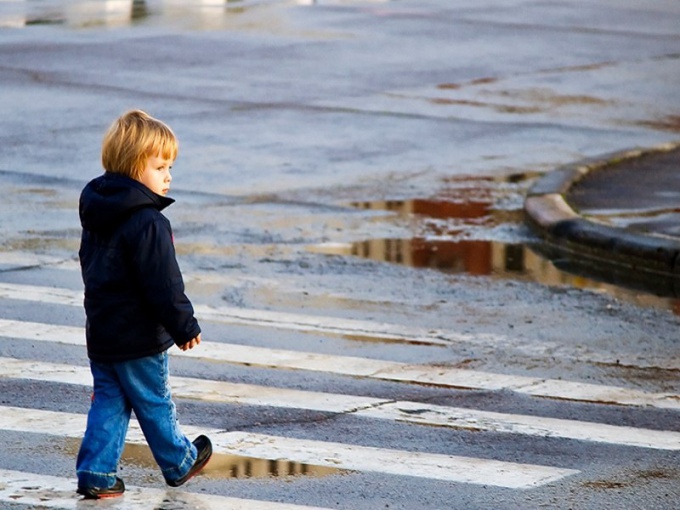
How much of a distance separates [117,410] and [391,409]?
5.78 feet

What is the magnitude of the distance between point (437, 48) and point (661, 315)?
45.1ft

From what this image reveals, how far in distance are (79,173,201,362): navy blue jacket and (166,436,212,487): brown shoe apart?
54cm

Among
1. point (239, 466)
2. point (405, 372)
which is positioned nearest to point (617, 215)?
point (405, 372)

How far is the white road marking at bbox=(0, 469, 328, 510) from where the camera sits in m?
5.84

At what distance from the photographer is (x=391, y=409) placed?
23.9ft

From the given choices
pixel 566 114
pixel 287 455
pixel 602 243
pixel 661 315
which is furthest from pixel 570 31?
pixel 287 455

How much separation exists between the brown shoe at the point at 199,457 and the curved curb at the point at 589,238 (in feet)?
16.9

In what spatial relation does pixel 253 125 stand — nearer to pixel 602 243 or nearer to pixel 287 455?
pixel 602 243

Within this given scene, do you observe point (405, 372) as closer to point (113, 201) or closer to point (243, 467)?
point (243, 467)

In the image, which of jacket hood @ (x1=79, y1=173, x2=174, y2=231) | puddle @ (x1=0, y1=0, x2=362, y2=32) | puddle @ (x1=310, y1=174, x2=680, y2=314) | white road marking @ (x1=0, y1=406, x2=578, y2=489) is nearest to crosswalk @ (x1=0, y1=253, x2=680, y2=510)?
white road marking @ (x1=0, y1=406, x2=578, y2=489)

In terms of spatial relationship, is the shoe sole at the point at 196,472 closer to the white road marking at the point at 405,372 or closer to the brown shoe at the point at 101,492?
the brown shoe at the point at 101,492

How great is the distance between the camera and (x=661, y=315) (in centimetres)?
955

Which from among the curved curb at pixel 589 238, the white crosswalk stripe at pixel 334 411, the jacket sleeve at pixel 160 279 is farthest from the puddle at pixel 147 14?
the jacket sleeve at pixel 160 279

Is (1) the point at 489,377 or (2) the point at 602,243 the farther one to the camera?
(2) the point at 602,243
